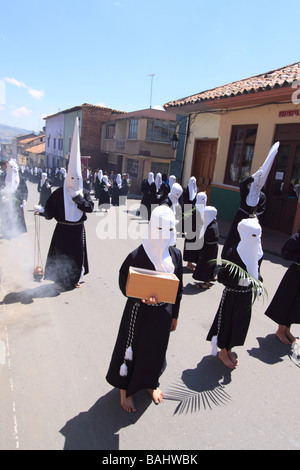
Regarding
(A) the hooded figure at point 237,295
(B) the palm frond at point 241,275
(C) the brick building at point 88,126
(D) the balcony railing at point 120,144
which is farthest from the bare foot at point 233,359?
(C) the brick building at point 88,126

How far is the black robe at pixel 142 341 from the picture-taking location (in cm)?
275

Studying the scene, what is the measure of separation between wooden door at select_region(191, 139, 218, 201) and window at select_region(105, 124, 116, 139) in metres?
15.3

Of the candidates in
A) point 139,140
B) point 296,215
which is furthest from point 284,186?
point 139,140

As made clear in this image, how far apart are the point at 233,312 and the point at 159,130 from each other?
21125mm

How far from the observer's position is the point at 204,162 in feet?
44.2

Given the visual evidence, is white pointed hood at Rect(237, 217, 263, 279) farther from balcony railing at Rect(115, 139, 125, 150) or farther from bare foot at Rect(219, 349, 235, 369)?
balcony railing at Rect(115, 139, 125, 150)

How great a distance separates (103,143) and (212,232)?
992 inches

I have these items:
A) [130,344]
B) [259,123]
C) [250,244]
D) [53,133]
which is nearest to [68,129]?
[53,133]

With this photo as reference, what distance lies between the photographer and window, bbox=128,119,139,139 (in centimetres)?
2342

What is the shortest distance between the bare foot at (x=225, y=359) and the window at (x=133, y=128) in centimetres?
2148

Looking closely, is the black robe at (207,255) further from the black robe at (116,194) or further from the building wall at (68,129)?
the building wall at (68,129)

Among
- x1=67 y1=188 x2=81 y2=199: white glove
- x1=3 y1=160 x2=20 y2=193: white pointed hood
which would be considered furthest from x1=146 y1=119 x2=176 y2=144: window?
x1=67 y1=188 x2=81 y2=199: white glove

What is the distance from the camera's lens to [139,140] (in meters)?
22.6

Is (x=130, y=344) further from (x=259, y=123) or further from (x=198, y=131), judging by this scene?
(x=198, y=131)
